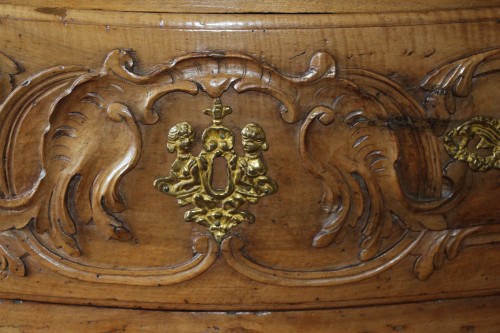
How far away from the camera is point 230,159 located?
802 millimetres

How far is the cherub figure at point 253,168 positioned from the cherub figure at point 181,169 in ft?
0.14

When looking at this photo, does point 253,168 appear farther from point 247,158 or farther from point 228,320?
point 228,320

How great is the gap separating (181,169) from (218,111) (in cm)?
7

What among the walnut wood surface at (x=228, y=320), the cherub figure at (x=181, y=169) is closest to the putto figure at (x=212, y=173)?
the cherub figure at (x=181, y=169)

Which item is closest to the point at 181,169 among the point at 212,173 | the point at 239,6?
the point at 212,173

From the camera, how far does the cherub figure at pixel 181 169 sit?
31.1 inches

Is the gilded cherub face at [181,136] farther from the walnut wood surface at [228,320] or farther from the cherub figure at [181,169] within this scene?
the walnut wood surface at [228,320]

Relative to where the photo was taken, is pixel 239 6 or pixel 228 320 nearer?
pixel 239 6

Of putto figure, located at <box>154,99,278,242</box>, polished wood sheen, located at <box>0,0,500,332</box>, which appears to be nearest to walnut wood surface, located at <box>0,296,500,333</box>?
polished wood sheen, located at <box>0,0,500,332</box>

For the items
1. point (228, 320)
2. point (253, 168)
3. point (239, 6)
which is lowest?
point (228, 320)

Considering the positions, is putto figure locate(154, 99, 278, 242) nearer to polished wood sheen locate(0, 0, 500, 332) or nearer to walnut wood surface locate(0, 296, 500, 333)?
polished wood sheen locate(0, 0, 500, 332)

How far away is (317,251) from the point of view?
2.78ft

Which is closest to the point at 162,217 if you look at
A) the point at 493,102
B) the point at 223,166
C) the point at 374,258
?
the point at 223,166

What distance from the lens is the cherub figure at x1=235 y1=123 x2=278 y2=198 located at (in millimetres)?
792
